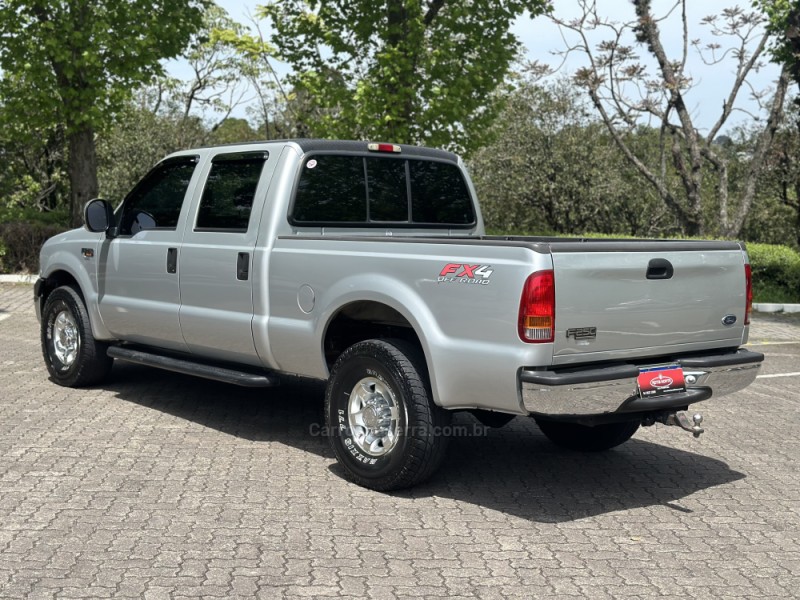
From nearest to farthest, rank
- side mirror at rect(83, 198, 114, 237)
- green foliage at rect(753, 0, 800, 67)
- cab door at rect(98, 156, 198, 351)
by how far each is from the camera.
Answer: cab door at rect(98, 156, 198, 351)
side mirror at rect(83, 198, 114, 237)
green foliage at rect(753, 0, 800, 67)

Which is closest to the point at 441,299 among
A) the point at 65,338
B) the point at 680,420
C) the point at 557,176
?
the point at 680,420

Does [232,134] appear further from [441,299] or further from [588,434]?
[441,299]

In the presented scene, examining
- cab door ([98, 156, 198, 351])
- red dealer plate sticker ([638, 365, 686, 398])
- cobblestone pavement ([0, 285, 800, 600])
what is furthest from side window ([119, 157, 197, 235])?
red dealer plate sticker ([638, 365, 686, 398])

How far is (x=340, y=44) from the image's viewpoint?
21.1 m

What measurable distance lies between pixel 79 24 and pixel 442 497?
1794 cm

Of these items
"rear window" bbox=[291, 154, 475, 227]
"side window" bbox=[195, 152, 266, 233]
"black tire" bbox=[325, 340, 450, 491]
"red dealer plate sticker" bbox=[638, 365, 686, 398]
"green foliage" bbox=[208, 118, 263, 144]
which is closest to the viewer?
Result: "red dealer plate sticker" bbox=[638, 365, 686, 398]

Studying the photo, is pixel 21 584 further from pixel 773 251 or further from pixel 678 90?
pixel 678 90

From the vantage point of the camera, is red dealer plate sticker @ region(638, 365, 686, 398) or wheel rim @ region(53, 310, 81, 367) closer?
→ red dealer plate sticker @ region(638, 365, 686, 398)

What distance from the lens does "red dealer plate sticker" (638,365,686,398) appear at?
5.54 metres

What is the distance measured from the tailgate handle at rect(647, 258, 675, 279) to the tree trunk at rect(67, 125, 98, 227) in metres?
18.6

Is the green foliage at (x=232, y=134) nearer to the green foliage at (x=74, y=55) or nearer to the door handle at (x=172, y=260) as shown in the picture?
the green foliage at (x=74, y=55)

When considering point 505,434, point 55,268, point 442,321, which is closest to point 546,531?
point 442,321

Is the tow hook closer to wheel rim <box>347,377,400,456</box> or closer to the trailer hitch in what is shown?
the trailer hitch

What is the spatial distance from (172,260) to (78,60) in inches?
569
